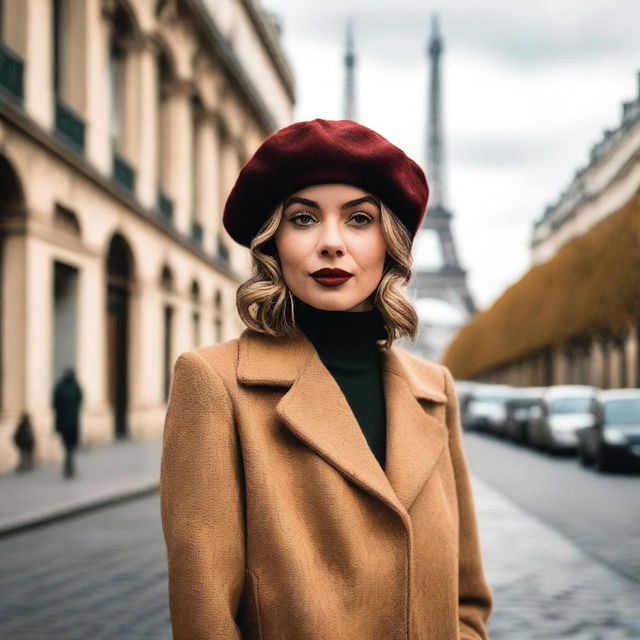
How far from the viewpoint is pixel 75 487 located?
46.1 ft

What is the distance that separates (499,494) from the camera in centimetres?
1499

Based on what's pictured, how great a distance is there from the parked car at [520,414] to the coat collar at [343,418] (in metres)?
26.3

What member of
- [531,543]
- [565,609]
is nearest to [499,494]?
[531,543]

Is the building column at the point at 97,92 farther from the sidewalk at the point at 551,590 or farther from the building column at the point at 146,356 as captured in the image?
the sidewalk at the point at 551,590

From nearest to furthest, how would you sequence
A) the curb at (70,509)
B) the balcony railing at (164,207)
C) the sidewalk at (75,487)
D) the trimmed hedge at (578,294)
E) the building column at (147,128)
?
the curb at (70,509) < the sidewalk at (75,487) < the building column at (147,128) < the balcony railing at (164,207) < the trimmed hedge at (578,294)

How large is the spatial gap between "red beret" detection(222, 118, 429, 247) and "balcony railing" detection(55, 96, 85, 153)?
18.3 meters

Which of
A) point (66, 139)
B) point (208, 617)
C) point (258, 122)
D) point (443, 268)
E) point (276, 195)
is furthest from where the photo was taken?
point (443, 268)

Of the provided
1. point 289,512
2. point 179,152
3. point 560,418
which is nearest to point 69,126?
point 179,152

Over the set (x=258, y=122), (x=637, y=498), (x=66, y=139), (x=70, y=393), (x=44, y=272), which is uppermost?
(x=258, y=122)

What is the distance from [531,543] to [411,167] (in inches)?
318

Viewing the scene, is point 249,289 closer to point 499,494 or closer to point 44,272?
point 499,494

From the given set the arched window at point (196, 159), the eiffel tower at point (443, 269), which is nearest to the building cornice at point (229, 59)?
the arched window at point (196, 159)

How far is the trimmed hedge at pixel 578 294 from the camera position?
124 ft

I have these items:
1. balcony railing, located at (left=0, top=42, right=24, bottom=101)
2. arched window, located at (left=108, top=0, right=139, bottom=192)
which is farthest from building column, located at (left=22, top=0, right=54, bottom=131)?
arched window, located at (left=108, top=0, right=139, bottom=192)
